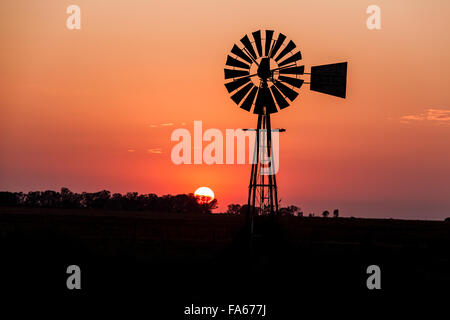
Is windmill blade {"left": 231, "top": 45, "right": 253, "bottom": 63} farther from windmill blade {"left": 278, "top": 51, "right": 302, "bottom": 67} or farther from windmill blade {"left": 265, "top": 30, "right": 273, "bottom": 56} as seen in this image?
windmill blade {"left": 278, "top": 51, "right": 302, "bottom": 67}

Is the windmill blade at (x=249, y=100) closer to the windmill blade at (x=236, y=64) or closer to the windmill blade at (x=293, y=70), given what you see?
the windmill blade at (x=236, y=64)

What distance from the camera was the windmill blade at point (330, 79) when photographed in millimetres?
22422

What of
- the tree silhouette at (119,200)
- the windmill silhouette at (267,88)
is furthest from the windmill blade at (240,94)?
the tree silhouette at (119,200)

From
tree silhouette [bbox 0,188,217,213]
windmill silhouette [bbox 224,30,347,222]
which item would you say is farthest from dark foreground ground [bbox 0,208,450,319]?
tree silhouette [bbox 0,188,217,213]

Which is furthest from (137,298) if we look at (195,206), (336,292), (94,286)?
(195,206)

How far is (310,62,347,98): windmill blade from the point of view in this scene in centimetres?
2242

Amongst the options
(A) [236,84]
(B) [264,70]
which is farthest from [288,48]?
(A) [236,84]

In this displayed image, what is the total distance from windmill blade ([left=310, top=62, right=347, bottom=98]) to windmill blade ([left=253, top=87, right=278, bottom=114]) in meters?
1.57

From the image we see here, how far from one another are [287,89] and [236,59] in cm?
234

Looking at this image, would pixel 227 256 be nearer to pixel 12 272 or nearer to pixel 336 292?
pixel 336 292

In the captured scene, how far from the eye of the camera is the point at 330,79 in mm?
22641

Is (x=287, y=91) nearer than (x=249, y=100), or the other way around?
(x=287, y=91)

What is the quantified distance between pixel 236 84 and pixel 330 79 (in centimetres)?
360

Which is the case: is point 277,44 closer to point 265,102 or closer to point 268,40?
point 268,40
